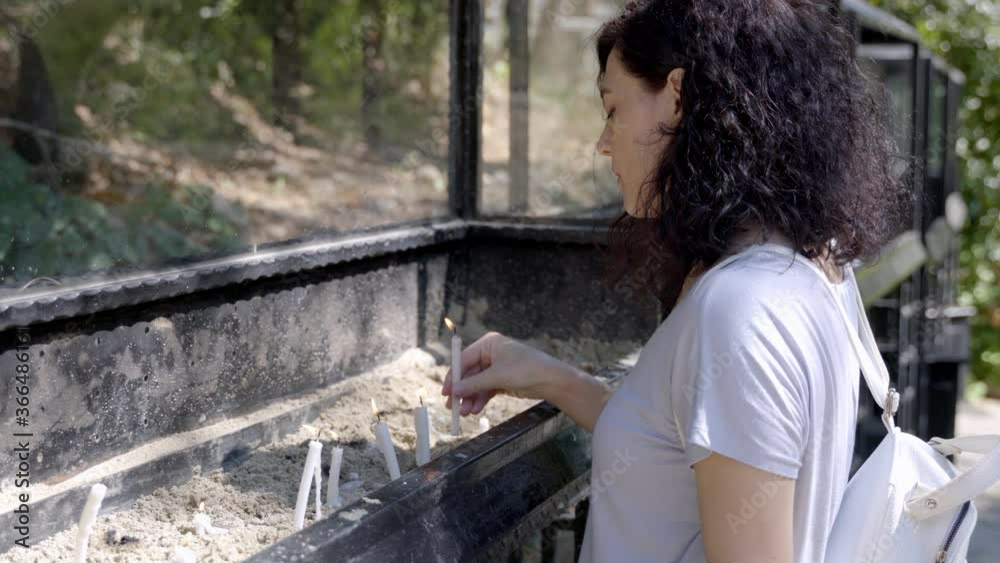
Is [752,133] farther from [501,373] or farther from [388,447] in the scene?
[388,447]

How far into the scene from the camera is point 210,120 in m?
7.77

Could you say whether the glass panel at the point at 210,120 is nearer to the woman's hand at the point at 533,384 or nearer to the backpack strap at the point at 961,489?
the woman's hand at the point at 533,384

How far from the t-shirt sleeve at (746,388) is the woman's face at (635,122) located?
0.90ft

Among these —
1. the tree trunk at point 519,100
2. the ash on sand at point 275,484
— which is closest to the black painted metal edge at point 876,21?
the tree trunk at point 519,100

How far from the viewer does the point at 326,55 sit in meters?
8.22

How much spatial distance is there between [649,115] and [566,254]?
1.60m

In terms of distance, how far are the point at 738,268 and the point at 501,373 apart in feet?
2.37

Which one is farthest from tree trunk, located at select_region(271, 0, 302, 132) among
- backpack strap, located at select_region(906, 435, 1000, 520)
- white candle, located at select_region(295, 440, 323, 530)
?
backpack strap, located at select_region(906, 435, 1000, 520)

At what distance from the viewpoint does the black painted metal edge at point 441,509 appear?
1.33 m

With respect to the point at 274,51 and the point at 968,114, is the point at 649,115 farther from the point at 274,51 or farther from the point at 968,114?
the point at 968,114

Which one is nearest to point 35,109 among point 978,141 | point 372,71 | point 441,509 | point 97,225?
point 97,225

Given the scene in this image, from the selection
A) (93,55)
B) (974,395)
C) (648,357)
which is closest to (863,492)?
(648,357)

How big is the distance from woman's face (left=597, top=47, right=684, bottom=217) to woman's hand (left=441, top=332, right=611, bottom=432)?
47cm

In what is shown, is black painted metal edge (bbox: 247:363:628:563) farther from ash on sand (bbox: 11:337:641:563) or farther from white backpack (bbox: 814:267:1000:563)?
white backpack (bbox: 814:267:1000:563)
